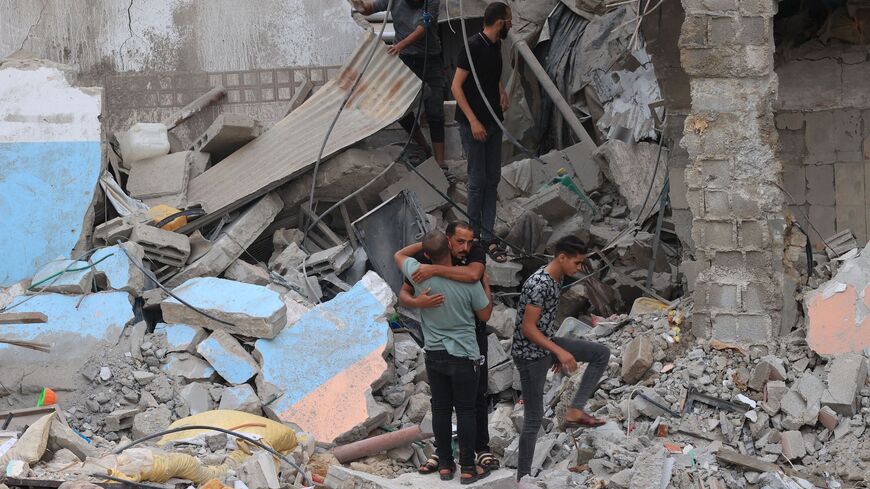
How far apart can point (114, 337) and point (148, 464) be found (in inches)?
104

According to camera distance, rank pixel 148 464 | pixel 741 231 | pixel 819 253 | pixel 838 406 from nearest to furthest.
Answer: pixel 148 464
pixel 838 406
pixel 741 231
pixel 819 253

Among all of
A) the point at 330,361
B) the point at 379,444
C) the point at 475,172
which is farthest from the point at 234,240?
the point at 379,444

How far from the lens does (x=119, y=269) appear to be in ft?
31.5

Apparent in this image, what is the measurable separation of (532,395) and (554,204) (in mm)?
4327

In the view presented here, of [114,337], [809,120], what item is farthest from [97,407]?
[809,120]

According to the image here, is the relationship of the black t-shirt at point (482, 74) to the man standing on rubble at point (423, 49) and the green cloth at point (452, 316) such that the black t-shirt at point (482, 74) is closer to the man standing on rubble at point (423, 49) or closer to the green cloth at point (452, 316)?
the man standing on rubble at point (423, 49)

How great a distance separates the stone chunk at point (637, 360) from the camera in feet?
27.9

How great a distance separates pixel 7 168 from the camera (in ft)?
33.5

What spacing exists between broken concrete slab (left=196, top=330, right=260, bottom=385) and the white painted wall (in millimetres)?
4509

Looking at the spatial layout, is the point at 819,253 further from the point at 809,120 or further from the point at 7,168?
the point at 7,168

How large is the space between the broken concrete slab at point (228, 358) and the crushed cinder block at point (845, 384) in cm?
403

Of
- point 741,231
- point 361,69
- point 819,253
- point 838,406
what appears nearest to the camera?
point 838,406

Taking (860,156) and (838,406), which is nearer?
(838,406)

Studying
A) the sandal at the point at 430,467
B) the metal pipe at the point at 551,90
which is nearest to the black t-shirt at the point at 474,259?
the sandal at the point at 430,467
